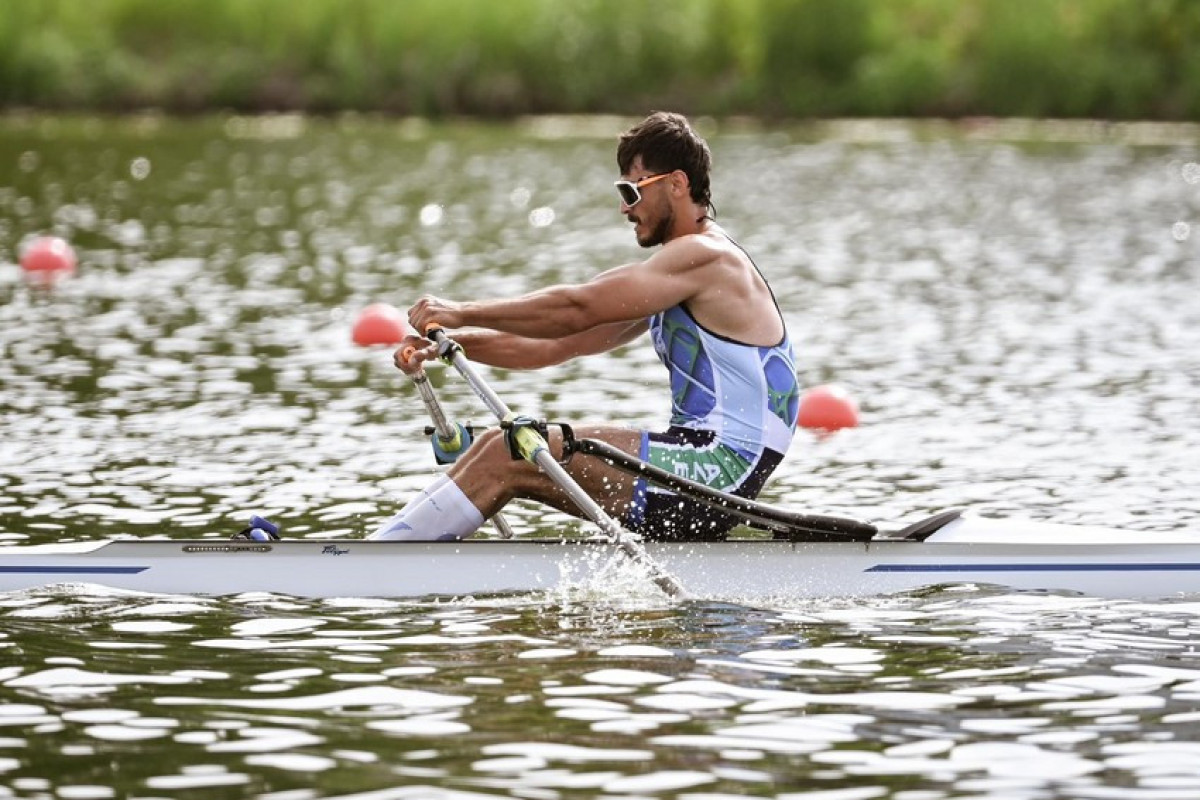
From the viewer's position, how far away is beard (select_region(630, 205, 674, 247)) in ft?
31.2

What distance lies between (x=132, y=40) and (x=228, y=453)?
151 ft

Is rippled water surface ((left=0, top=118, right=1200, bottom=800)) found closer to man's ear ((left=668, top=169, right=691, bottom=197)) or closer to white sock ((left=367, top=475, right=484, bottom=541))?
white sock ((left=367, top=475, right=484, bottom=541))

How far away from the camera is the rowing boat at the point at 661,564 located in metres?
9.58

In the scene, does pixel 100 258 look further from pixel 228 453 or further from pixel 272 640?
pixel 272 640

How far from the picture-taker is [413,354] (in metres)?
9.42

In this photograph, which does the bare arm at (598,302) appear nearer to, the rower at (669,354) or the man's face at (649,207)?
the rower at (669,354)

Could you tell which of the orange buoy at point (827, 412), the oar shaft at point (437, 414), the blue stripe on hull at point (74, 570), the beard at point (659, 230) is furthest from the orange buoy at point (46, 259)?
the beard at point (659, 230)

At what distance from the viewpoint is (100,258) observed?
25438mm

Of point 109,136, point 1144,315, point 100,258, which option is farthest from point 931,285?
point 109,136

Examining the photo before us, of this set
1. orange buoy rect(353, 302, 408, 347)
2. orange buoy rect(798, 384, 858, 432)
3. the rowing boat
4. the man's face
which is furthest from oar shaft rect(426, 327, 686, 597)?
orange buoy rect(353, 302, 408, 347)

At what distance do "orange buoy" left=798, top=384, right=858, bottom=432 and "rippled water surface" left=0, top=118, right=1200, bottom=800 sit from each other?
0.23 metres

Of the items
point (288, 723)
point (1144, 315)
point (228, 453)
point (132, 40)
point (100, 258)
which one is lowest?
point (288, 723)

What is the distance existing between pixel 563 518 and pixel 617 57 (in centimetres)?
4129

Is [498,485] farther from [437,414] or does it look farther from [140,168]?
[140,168]
